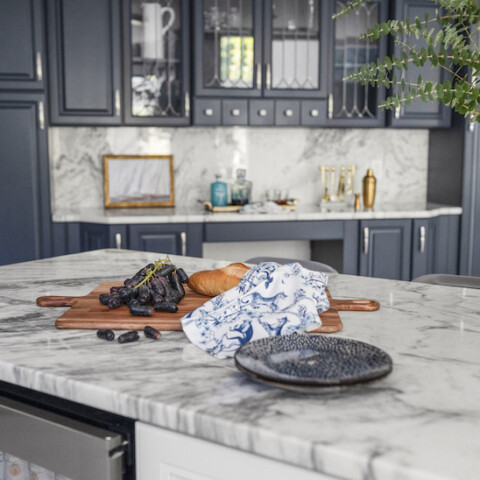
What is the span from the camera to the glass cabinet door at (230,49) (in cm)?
387

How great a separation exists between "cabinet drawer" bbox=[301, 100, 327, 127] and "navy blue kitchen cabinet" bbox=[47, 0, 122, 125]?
3.76 ft

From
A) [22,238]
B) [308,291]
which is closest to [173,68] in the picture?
[22,238]

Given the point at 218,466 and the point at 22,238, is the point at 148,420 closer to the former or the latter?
the point at 218,466

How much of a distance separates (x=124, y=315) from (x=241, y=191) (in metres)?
2.80

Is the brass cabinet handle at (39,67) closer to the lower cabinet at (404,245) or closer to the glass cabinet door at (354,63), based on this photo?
the glass cabinet door at (354,63)

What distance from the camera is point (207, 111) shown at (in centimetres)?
389

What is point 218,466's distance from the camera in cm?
88

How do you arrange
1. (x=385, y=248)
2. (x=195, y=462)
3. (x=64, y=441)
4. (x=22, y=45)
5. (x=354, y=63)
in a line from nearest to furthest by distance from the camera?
(x=195, y=462) → (x=64, y=441) → (x=22, y=45) → (x=385, y=248) → (x=354, y=63)

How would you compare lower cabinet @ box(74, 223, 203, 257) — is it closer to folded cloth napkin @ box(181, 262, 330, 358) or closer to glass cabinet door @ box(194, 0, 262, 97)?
glass cabinet door @ box(194, 0, 262, 97)

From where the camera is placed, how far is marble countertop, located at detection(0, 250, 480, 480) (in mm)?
759

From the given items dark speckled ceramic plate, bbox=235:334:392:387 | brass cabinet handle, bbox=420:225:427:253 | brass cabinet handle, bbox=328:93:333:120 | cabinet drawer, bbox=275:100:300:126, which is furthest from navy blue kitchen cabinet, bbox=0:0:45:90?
dark speckled ceramic plate, bbox=235:334:392:387

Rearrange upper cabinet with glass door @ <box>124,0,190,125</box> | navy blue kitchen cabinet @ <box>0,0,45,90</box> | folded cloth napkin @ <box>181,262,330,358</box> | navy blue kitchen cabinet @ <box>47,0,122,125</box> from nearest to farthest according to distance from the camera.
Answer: folded cloth napkin @ <box>181,262,330,358</box>, navy blue kitchen cabinet @ <box>0,0,45,90</box>, navy blue kitchen cabinet @ <box>47,0,122,125</box>, upper cabinet with glass door @ <box>124,0,190,125</box>

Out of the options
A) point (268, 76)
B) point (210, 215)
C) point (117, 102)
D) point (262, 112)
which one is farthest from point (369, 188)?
point (117, 102)

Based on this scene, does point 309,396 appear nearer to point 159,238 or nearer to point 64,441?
point 64,441
